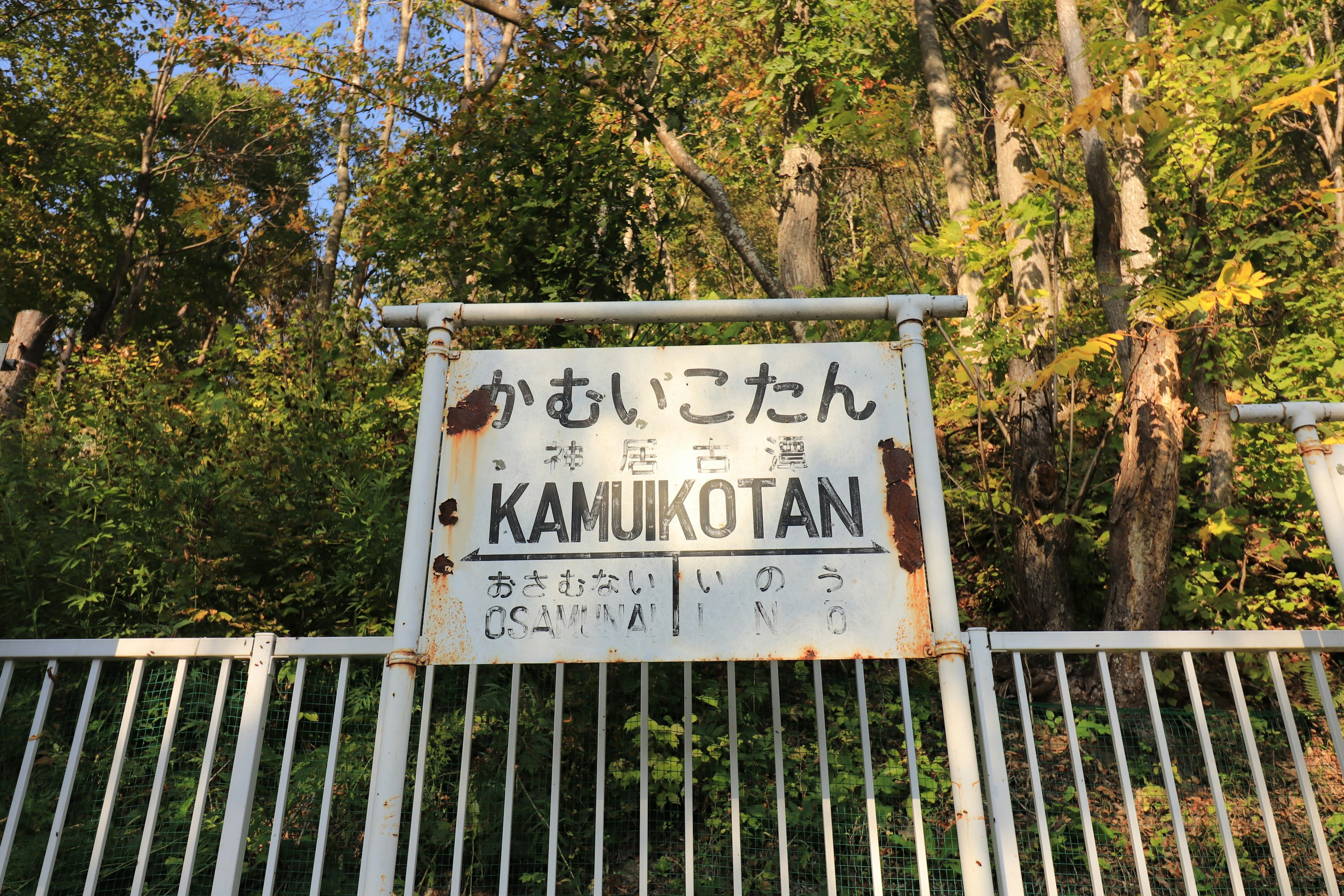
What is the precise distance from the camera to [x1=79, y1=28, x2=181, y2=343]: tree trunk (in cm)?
1213

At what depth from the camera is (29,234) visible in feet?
42.9

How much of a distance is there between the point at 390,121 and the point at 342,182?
1.71 m

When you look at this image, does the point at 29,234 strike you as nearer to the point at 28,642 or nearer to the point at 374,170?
the point at 374,170

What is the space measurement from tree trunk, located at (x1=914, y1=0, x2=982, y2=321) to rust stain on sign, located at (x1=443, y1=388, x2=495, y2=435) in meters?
4.24

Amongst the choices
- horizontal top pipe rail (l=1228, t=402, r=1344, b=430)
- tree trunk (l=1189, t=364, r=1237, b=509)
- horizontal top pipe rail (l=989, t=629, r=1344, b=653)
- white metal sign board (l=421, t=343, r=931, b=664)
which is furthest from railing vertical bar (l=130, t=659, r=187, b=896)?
tree trunk (l=1189, t=364, r=1237, b=509)

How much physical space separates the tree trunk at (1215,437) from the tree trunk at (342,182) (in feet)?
28.7

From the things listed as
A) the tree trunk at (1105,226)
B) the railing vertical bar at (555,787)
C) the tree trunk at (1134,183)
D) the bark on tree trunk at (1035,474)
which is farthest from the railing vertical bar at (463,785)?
the tree trunk at (1134,183)

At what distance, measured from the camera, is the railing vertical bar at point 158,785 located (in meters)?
2.41

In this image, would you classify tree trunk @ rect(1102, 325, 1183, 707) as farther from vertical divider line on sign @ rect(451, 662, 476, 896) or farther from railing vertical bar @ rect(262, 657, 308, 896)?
railing vertical bar @ rect(262, 657, 308, 896)

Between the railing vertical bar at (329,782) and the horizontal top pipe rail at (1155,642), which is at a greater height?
the horizontal top pipe rail at (1155,642)

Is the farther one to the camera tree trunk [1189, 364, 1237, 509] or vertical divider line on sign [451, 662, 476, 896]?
tree trunk [1189, 364, 1237, 509]

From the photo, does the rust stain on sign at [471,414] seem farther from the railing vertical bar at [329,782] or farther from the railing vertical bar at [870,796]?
the railing vertical bar at [870,796]

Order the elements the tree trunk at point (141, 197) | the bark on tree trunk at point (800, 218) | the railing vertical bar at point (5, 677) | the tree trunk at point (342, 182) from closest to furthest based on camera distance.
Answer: the railing vertical bar at point (5, 677)
the bark on tree trunk at point (800, 218)
the tree trunk at point (342, 182)
the tree trunk at point (141, 197)

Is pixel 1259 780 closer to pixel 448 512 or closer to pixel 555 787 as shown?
pixel 555 787
